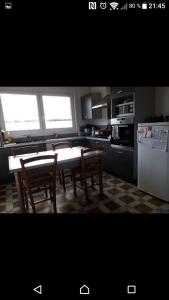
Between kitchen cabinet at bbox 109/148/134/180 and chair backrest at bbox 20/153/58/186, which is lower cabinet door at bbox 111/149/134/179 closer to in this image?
kitchen cabinet at bbox 109/148/134/180

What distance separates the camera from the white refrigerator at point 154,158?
71.9 inches

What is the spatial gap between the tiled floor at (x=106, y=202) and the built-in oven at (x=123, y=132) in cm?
71

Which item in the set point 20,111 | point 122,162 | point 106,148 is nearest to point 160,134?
point 122,162

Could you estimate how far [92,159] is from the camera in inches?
78.8

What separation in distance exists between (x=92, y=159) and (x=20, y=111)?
2339 mm

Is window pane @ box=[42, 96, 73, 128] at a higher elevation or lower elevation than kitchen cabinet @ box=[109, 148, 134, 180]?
higher

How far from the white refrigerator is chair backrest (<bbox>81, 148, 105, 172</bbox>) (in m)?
0.58

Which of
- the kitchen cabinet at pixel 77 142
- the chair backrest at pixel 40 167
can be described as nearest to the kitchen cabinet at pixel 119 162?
the kitchen cabinet at pixel 77 142

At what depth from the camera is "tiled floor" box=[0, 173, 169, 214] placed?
1824mm
